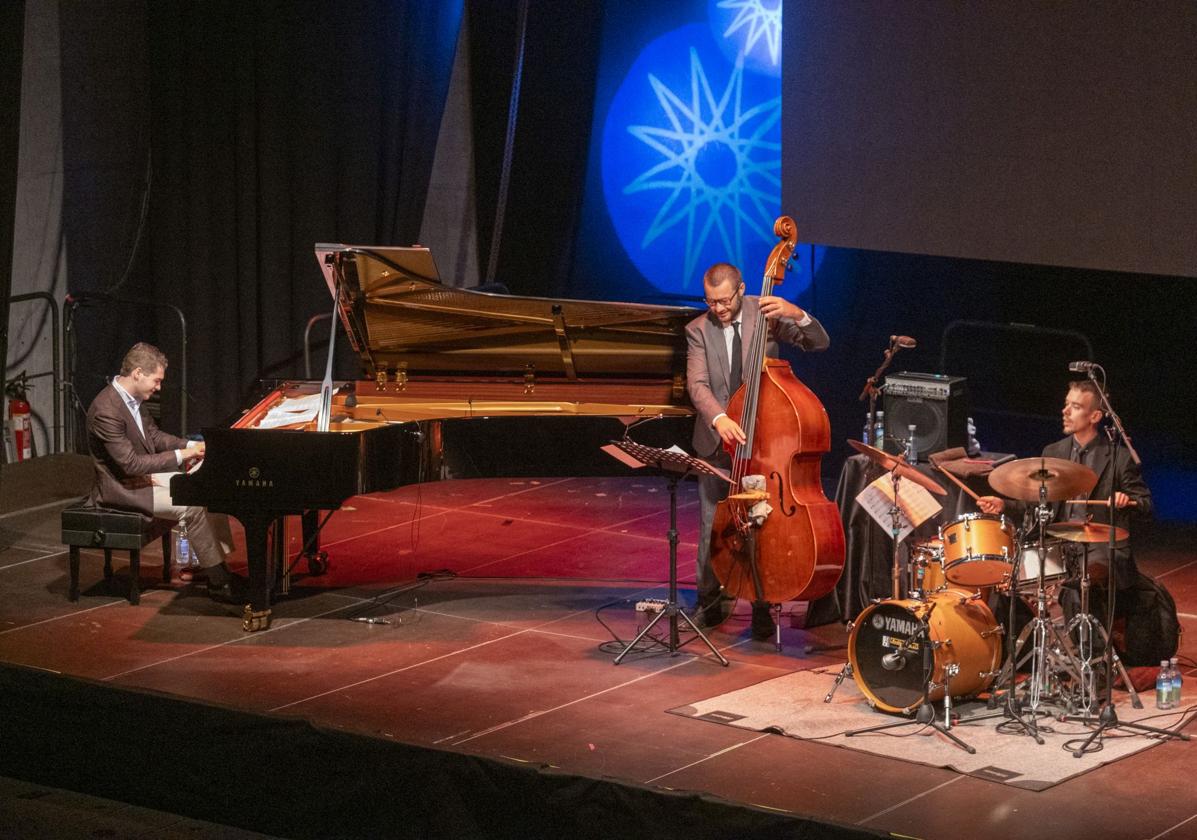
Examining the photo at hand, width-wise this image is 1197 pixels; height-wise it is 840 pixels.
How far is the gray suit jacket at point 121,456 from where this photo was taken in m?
7.29

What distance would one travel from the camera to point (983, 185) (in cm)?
868

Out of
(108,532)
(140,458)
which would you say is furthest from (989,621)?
(108,532)

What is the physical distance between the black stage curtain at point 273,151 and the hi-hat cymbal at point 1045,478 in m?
6.41

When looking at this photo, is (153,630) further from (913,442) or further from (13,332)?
(13,332)

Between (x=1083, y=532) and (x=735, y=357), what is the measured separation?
1883 millimetres

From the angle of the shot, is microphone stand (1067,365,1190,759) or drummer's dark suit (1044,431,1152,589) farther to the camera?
drummer's dark suit (1044,431,1152,589)

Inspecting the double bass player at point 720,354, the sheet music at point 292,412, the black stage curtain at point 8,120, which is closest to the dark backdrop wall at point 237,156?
the black stage curtain at point 8,120

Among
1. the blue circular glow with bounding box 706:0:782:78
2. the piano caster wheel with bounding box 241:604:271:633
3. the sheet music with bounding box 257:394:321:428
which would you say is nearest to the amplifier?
the sheet music with bounding box 257:394:321:428

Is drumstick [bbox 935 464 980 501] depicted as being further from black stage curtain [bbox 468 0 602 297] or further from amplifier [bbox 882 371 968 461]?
black stage curtain [bbox 468 0 602 297]

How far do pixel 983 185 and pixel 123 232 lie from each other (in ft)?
20.1

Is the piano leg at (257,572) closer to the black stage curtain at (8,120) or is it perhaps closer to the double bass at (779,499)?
the double bass at (779,499)

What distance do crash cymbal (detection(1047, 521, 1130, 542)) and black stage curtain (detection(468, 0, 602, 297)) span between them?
5.99 m

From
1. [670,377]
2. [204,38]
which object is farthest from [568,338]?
[204,38]

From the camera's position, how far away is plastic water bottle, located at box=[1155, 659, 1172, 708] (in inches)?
236
